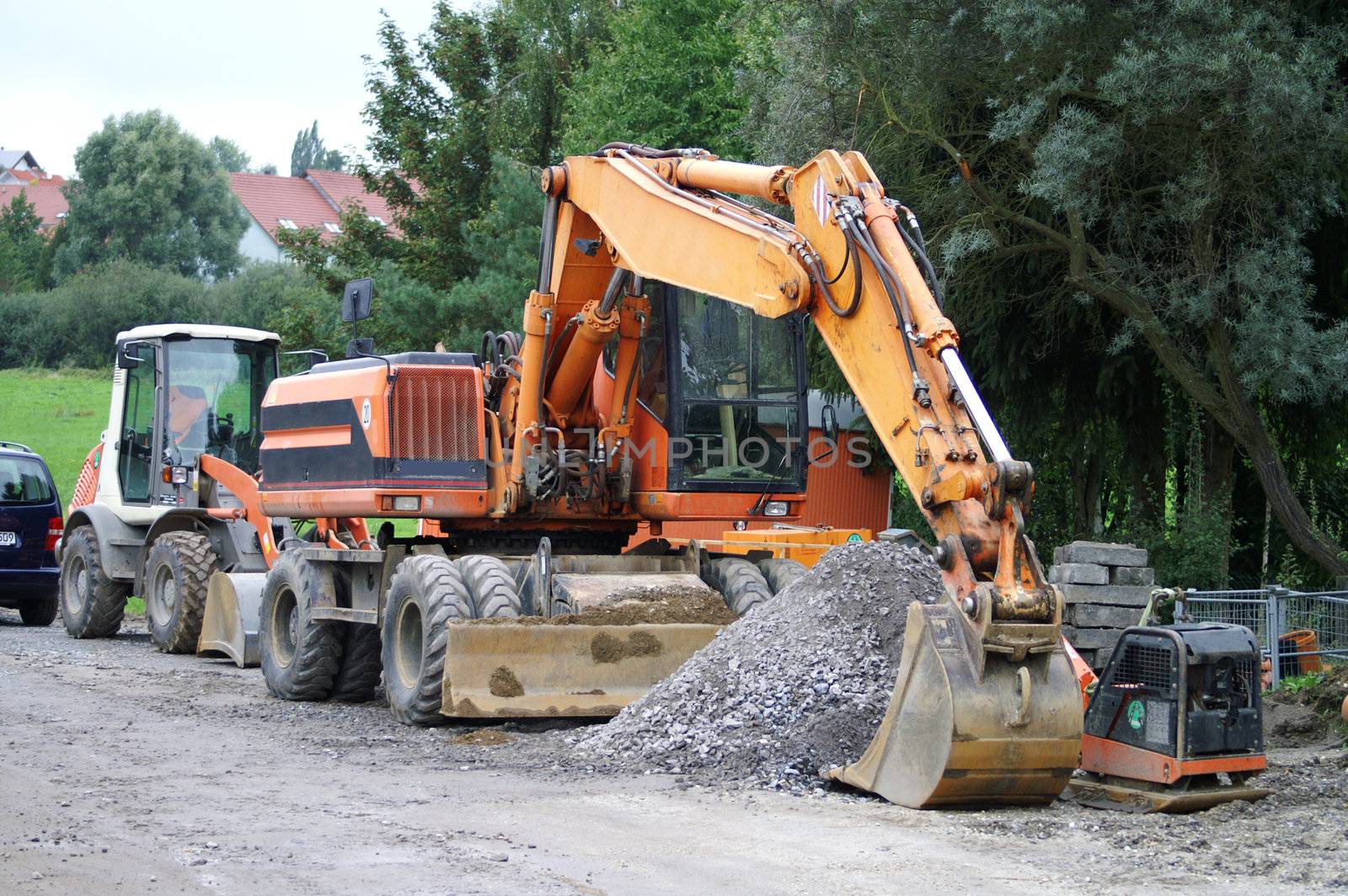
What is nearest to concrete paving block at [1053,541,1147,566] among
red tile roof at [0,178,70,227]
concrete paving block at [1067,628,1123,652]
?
concrete paving block at [1067,628,1123,652]

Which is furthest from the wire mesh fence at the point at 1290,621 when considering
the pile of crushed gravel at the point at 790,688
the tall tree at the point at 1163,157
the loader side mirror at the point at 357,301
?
the loader side mirror at the point at 357,301

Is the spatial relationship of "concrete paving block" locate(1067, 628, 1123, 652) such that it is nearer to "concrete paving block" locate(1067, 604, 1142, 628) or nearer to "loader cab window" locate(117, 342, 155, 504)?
"concrete paving block" locate(1067, 604, 1142, 628)

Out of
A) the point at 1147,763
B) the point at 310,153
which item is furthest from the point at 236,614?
the point at 310,153

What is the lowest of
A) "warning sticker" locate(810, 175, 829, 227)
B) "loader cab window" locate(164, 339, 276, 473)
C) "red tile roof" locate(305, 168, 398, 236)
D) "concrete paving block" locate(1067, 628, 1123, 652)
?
"concrete paving block" locate(1067, 628, 1123, 652)

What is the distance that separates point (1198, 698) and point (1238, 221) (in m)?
8.14

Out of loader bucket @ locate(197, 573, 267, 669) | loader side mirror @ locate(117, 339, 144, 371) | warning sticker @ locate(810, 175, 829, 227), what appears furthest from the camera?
loader side mirror @ locate(117, 339, 144, 371)

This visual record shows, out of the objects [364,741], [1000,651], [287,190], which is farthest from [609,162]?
[287,190]

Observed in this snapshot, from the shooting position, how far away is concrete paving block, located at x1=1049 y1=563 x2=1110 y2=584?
404 inches

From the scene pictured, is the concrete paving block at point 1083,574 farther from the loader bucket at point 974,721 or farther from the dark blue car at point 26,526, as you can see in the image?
the dark blue car at point 26,526

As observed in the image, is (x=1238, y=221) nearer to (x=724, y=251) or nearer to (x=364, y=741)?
(x=724, y=251)

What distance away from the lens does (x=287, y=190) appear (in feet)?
282

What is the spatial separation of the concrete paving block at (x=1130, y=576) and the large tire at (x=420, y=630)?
439 cm

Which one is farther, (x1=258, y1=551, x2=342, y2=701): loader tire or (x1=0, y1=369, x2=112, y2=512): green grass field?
(x1=0, y1=369, x2=112, y2=512): green grass field

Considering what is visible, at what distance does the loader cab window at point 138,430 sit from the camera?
16172 mm
